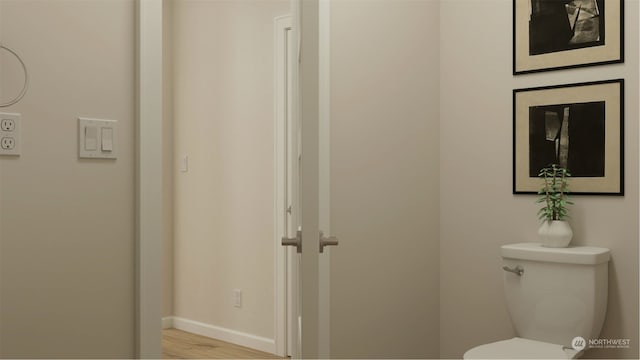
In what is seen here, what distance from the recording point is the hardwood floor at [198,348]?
9.35ft

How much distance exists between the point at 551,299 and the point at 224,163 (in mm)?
1862

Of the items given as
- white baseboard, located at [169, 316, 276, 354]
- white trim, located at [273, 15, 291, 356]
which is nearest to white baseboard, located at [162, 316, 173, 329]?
white baseboard, located at [169, 316, 276, 354]

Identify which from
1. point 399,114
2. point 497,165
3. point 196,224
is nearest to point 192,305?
point 196,224

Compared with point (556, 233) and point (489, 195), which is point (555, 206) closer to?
point (556, 233)

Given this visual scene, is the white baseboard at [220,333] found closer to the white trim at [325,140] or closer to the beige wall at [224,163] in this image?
the beige wall at [224,163]

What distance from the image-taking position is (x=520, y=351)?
2.06 meters

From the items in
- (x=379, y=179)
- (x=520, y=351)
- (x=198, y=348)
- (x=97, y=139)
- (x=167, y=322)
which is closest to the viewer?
(x=97, y=139)

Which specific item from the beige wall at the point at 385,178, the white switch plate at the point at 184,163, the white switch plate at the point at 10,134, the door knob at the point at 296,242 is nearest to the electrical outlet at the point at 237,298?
the white switch plate at the point at 184,163

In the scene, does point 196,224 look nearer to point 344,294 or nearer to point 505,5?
point 344,294

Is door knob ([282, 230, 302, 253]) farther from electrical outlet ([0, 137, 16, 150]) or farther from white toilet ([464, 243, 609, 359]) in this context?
white toilet ([464, 243, 609, 359])

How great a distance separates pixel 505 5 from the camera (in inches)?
88.1

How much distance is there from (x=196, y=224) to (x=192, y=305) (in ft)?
1.46

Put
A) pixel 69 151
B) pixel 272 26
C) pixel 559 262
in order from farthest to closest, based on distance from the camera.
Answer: pixel 272 26, pixel 559 262, pixel 69 151

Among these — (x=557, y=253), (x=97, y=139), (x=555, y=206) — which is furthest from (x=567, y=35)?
(x=97, y=139)
